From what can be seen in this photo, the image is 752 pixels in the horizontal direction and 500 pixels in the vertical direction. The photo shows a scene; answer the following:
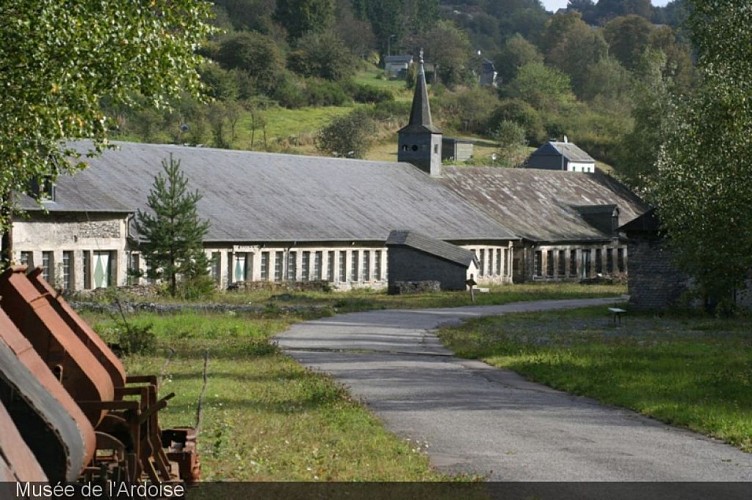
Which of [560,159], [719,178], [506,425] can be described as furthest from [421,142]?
[506,425]

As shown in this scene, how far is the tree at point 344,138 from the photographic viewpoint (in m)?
114

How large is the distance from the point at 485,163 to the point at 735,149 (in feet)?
310

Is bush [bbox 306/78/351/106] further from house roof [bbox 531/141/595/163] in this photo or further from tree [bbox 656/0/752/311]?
tree [bbox 656/0/752/311]

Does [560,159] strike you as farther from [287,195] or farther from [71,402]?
[71,402]

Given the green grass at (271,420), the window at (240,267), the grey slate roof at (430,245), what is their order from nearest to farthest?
the green grass at (271,420) → the window at (240,267) → the grey slate roof at (430,245)

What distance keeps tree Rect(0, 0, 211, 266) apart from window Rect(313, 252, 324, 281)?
40.2m

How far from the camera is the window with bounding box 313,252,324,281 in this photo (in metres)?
61.7

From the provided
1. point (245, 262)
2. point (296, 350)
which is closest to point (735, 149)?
point (296, 350)

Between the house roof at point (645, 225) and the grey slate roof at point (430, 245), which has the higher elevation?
the house roof at point (645, 225)

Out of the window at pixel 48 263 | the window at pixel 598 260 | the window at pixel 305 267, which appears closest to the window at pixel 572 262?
the window at pixel 598 260

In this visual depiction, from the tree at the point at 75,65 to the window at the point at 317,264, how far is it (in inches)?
1584

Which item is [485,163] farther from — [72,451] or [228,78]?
[72,451]

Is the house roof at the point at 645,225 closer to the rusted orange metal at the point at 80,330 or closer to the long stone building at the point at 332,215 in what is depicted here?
the long stone building at the point at 332,215

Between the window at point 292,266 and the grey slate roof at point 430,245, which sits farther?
the grey slate roof at point 430,245
